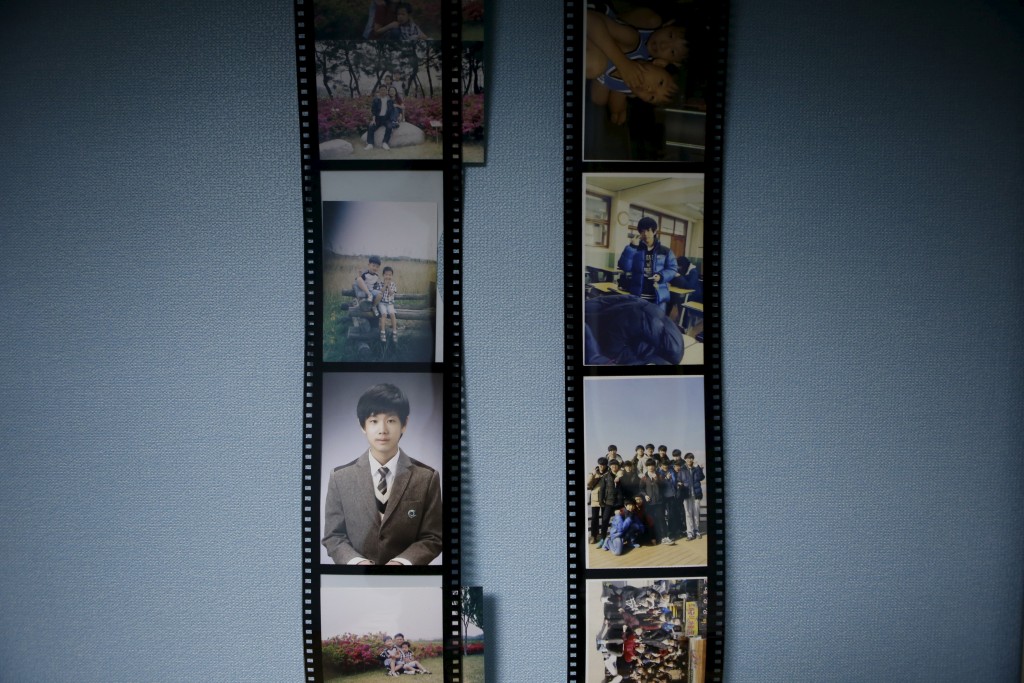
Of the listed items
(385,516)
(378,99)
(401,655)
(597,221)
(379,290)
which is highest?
(378,99)

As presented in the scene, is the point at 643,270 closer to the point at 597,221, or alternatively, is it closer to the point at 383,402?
the point at 597,221

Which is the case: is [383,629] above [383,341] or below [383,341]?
below

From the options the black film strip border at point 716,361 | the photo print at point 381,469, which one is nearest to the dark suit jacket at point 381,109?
the photo print at point 381,469

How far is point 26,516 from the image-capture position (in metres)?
1.53

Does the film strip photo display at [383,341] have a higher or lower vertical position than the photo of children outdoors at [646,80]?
lower

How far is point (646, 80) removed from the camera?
4.80 feet

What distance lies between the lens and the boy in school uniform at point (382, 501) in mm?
1499

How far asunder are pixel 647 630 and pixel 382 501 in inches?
24.7

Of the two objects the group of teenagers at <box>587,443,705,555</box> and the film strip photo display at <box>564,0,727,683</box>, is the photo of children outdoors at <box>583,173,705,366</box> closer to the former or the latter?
the film strip photo display at <box>564,0,727,683</box>

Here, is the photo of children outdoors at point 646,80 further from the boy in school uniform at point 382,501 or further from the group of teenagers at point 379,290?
the boy in school uniform at point 382,501

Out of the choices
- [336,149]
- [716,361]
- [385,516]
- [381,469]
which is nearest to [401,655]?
[385,516]

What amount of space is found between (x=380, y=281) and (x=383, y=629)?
74 cm

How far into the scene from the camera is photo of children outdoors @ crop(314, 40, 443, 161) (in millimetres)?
1449

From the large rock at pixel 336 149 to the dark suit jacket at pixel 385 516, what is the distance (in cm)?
63
